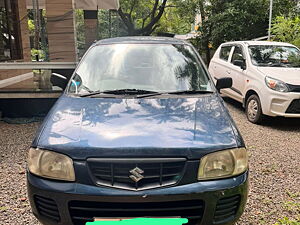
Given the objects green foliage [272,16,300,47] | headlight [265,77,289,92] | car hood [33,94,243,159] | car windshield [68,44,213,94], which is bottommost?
headlight [265,77,289,92]

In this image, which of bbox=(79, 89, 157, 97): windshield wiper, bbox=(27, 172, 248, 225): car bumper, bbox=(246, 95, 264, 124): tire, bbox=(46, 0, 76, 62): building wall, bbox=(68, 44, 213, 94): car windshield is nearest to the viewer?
bbox=(27, 172, 248, 225): car bumper

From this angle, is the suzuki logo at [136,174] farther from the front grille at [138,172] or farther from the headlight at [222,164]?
the headlight at [222,164]

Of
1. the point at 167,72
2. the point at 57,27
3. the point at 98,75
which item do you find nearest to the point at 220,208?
the point at 167,72

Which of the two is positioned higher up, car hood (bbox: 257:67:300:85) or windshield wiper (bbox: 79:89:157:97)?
windshield wiper (bbox: 79:89:157:97)

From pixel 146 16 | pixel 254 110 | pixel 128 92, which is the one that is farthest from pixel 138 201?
pixel 146 16

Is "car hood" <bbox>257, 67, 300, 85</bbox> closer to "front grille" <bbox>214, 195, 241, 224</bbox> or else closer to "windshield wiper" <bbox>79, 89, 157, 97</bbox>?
"windshield wiper" <bbox>79, 89, 157, 97</bbox>

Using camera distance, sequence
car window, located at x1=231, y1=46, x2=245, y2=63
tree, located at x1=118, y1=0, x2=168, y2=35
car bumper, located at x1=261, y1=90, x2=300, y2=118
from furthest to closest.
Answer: tree, located at x1=118, y1=0, x2=168, y2=35 < car window, located at x1=231, y1=46, x2=245, y2=63 < car bumper, located at x1=261, y1=90, x2=300, y2=118

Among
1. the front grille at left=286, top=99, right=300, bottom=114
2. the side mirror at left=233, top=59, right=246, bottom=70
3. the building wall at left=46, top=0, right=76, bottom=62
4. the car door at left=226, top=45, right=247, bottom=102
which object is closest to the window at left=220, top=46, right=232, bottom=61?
the car door at left=226, top=45, right=247, bottom=102

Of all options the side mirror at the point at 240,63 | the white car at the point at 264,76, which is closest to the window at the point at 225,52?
the white car at the point at 264,76

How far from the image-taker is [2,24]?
7.15m

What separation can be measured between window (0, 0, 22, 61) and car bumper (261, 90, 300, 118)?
6030 mm

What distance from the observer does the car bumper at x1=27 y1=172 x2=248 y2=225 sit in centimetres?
189

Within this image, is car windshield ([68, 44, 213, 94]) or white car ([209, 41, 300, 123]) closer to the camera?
car windshield ([68, 44, 213, 94])

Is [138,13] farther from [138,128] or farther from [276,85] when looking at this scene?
[138,128]
